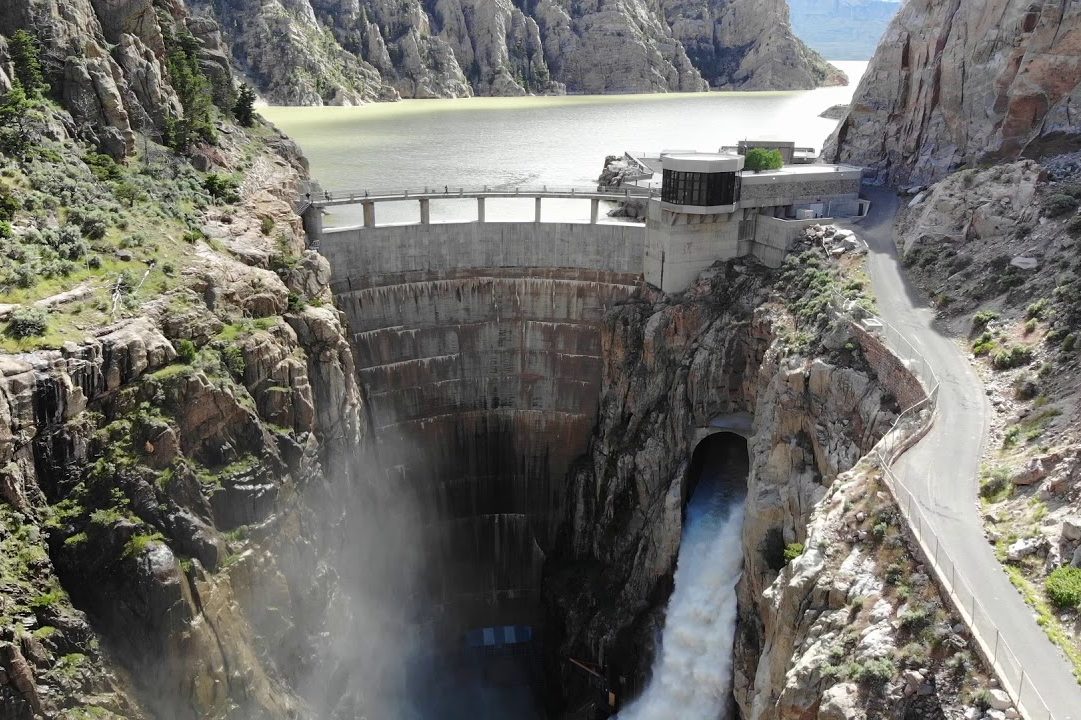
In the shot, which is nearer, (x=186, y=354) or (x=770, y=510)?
(x=186, y=354)

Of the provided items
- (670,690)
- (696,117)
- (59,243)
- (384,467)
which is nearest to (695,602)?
(670,690)

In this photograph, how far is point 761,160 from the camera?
55031 millimetres

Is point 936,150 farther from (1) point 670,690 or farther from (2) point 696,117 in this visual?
(2) point 696,117

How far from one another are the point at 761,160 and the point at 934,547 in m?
35.5

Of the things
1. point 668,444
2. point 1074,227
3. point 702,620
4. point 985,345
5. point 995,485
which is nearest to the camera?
point 995,485

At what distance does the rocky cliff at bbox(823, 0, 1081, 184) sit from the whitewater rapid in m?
26.5

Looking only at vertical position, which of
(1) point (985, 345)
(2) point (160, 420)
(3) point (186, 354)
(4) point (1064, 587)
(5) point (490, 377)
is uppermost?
(1) point (985, 345)

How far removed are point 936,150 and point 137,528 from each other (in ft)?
164

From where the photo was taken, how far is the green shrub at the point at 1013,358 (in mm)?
33375

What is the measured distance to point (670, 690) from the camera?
137 ft

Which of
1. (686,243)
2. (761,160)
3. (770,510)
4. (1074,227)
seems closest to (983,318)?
(1074,227)

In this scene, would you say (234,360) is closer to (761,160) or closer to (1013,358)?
(1013,358)

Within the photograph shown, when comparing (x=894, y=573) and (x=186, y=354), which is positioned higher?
(x=186, y=354)

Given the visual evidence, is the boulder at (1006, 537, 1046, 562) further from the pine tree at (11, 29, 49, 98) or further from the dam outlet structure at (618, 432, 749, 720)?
the pine tree at (11, 29, 49, 98)
